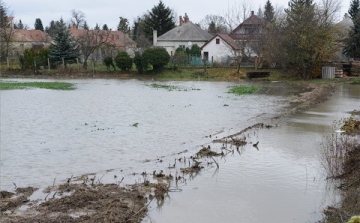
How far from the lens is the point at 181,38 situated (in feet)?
230

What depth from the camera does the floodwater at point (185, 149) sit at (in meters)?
9.14

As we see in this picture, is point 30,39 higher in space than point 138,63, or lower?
higher

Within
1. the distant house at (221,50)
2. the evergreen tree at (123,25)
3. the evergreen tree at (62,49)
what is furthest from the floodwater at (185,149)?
the evergreen tree at (123,25)

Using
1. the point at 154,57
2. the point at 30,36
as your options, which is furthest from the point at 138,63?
the point at 30,36

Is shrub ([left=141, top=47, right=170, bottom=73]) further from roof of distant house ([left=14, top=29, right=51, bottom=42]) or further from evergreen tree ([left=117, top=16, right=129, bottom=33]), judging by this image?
evergreen tree ([left=117, top=16, right=129, bottom=33])

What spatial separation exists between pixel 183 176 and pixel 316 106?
15.4 metres

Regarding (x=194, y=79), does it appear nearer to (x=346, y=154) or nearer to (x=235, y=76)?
(x=235, y=76)

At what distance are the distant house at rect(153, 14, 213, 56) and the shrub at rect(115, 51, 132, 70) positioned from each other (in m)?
18.9

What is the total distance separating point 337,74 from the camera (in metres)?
44.1

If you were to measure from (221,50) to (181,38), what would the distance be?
1180cm

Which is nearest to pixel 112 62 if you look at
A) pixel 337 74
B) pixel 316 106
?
pixel 337 74

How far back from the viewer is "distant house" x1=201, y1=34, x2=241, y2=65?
57.2 meters

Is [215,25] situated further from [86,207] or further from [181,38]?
[86,207]

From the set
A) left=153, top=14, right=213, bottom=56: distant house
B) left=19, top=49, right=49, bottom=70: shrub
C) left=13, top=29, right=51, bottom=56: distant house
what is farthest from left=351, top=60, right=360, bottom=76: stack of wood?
left=13, top=29, right=51, bottom=56: distant house
